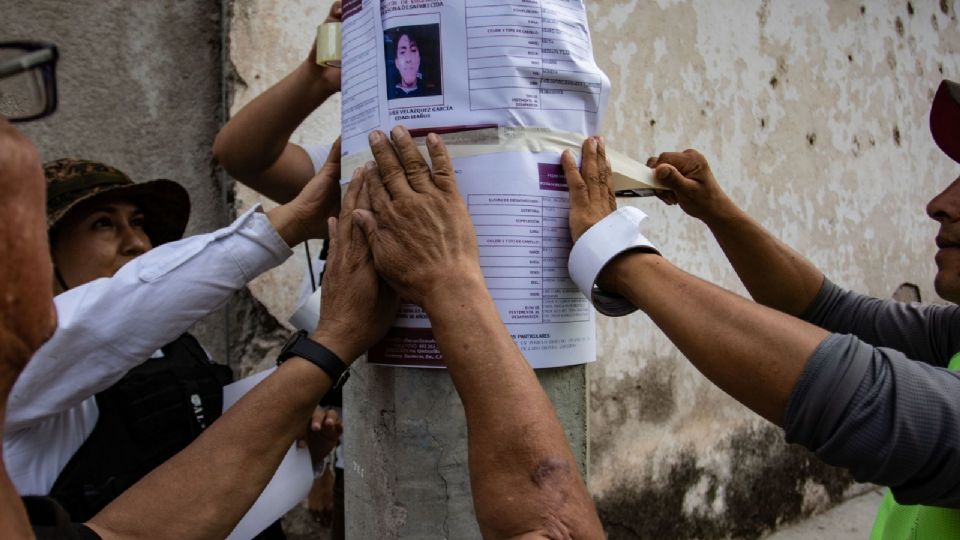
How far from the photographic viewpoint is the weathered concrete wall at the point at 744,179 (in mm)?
3717

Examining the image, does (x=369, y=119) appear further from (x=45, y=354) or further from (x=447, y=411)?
(x=45, y=354)

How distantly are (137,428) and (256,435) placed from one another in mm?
505

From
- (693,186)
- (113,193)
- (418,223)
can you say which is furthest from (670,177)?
(113,193)

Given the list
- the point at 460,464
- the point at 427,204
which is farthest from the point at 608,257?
the point at 460,464

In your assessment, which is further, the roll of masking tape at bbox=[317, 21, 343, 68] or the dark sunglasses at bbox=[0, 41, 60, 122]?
the roll of masking tape at bbox=[317, 21, 343, 68]

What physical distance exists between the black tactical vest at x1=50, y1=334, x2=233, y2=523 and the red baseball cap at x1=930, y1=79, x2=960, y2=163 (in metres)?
1.75

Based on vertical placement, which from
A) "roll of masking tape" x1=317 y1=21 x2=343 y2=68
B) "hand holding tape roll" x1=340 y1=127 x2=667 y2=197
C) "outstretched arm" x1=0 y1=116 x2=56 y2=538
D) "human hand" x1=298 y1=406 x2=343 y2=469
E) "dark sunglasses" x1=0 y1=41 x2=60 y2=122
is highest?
"roll of masking tape" x1=317 y1=21 x2=343 y2=68

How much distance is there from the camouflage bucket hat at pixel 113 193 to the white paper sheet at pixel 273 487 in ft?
1.90

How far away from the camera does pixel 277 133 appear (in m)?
2.10

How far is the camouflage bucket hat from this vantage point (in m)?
1.89

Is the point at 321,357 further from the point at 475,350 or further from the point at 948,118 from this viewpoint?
the point at 948,118

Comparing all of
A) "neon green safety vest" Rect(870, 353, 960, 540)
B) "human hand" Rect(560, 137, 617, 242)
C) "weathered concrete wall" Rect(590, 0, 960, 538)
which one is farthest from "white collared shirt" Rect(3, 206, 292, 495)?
"weathered concrete wall" Rect(590, 0, 960, 538)

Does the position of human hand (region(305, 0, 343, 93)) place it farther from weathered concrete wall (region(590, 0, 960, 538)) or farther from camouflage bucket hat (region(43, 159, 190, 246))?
weathered concrete wall (region(590, 0, 960, 538))

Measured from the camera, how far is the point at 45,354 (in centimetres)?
144
